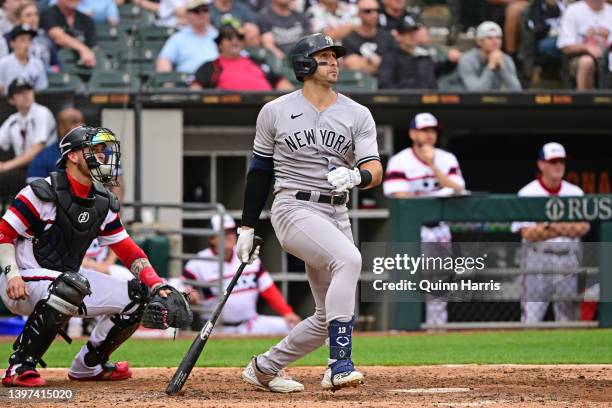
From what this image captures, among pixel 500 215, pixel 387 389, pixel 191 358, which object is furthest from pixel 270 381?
pixel 500 215

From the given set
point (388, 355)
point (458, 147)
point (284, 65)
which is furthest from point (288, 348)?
point (458, 147)

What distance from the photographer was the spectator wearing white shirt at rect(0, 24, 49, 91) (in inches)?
425

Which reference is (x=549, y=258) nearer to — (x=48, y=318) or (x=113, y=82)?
(x=113, y=82)

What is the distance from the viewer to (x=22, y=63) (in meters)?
10.9

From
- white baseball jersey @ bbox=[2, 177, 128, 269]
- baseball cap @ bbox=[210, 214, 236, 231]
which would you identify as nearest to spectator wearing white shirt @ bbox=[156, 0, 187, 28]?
baseball cap @ bbox=[210, 214, 236, 231]

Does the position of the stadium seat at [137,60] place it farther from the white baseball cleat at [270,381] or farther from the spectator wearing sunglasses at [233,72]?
the white baseball cleat at [270,381]

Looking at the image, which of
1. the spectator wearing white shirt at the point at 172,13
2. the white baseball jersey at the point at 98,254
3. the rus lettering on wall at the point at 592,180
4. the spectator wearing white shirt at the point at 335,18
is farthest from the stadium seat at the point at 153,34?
the rus lettering on wall at the point at 592,180

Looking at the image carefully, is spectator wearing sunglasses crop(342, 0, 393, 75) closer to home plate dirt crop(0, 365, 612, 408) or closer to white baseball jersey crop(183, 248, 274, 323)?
white baseball jersey crop(183, 248, 274, 323)

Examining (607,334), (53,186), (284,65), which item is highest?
(284,65)

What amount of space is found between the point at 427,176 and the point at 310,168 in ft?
14.6

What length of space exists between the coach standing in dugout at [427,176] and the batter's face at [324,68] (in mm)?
4196

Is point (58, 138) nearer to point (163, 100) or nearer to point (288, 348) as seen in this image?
point (163, 100)

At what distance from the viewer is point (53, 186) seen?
20.2 feet

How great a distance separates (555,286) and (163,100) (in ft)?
13.1
